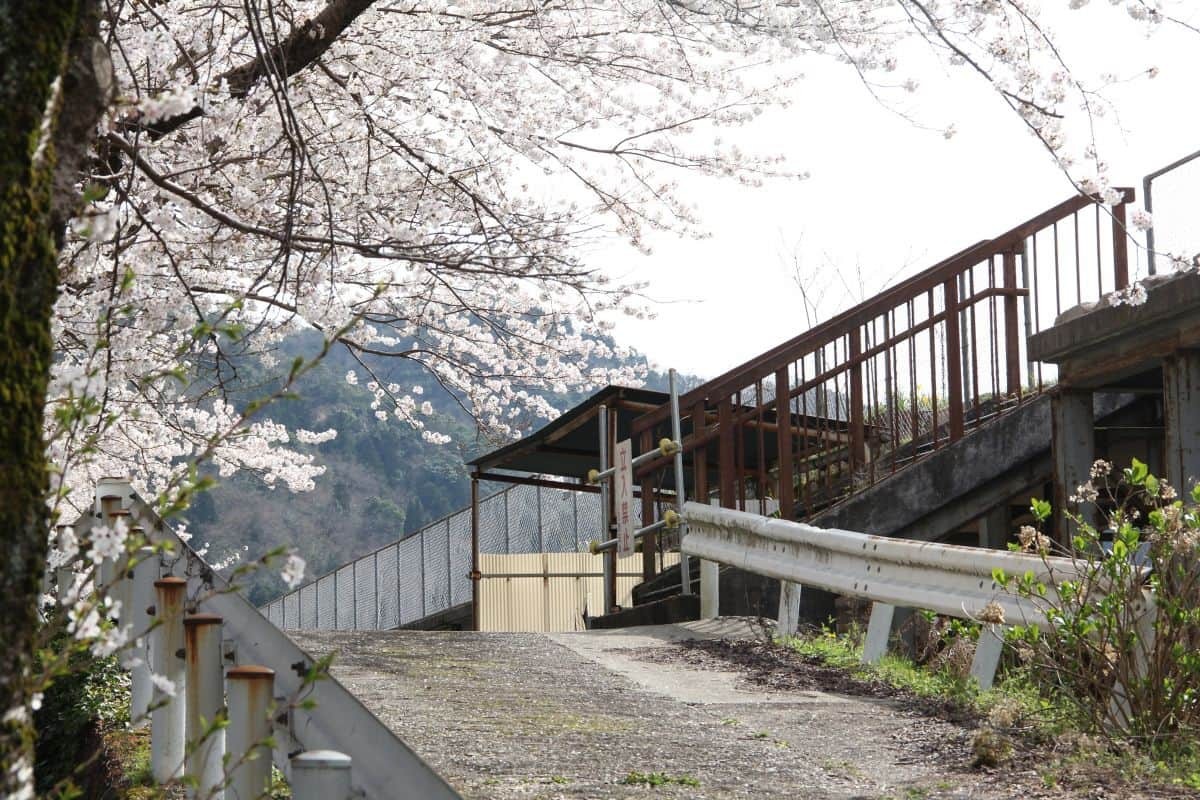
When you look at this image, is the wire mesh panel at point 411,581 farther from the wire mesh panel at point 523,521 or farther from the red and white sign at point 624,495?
the red and white sign at point 624,495

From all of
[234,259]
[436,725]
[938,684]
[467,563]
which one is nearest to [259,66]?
[436,725]

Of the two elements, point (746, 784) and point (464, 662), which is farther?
point (464, 662)

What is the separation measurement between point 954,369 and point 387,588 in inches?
664

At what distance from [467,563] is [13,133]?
20.3 meters

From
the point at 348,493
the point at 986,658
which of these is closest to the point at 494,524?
the point at 986,658

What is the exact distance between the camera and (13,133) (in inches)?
72.2

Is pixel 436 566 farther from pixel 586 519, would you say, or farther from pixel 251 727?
pixel 251 727

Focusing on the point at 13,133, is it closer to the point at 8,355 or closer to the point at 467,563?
the point at 8,355

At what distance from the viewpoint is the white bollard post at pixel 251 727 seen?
2648 mm

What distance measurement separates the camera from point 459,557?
2216 cm

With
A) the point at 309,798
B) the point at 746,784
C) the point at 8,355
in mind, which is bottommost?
the point at 746,784

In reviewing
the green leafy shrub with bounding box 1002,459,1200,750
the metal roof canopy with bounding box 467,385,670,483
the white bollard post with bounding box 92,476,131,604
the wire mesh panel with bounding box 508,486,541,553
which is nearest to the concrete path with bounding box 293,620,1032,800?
the green leafy shrub with bounding box 1002,459,1200,750

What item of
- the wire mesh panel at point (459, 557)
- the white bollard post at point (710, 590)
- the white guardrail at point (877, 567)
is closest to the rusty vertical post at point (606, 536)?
the white guardrail at point (877, 567)

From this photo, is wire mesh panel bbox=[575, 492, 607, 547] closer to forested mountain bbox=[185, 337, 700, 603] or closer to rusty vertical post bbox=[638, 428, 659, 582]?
rusty vertical post bbox=[638, 428, 659, 582]
